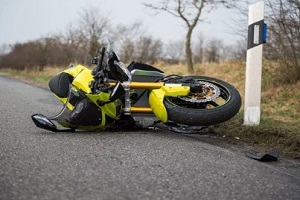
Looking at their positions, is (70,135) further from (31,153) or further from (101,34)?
(101,34)

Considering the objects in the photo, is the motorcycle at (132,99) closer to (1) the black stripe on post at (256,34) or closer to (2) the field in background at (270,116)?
(2) the field in background at (270,116)

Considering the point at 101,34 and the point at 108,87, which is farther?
the point at 101,34

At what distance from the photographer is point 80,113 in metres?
4.53

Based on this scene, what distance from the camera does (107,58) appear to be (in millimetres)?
4883

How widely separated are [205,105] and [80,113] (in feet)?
4.99

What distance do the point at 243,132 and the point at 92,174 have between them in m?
2.65

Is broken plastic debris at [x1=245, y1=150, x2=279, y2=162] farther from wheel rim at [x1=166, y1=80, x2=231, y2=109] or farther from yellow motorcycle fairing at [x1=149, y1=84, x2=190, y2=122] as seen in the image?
yellow motorcycle fairing at [x1=149, y1=84, x2=190, y2=122]

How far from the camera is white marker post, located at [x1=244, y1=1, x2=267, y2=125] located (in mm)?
5211

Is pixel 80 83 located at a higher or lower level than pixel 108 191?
higher

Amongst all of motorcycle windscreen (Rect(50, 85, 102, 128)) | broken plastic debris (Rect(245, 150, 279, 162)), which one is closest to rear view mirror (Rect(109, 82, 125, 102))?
motorcycle windscreen (Rect(50, 85, 102, 128))

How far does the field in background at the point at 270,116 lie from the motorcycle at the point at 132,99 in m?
0.37

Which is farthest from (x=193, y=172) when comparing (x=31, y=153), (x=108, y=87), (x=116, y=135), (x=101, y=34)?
(x=101, y=34)

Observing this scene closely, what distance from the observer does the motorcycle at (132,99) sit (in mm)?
4590

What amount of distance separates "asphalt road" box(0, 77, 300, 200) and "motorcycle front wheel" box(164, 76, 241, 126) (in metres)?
0.39
